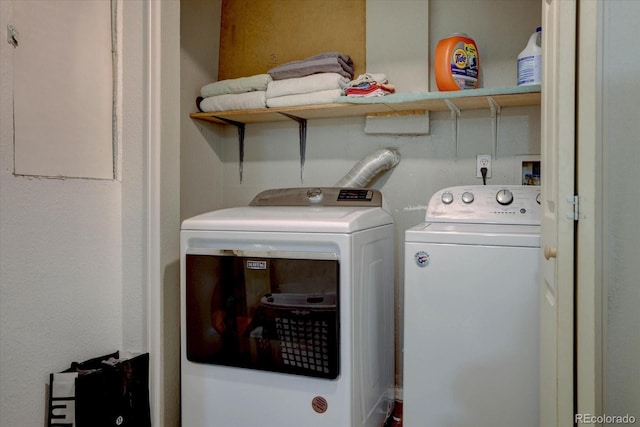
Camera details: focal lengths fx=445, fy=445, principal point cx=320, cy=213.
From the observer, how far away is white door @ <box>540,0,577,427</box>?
1.02 metres

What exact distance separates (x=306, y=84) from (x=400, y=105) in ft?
1.60

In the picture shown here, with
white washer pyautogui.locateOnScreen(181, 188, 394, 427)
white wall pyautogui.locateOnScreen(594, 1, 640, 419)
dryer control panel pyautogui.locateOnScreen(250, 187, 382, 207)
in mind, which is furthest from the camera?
dryer control panel pyautogui.locateOnScreen(250, 187, 382, 207)

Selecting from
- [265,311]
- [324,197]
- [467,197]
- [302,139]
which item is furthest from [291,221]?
[302,139]

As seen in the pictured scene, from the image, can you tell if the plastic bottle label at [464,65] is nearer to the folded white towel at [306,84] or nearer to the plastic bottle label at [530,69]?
the plastic bottle label at [530,69]

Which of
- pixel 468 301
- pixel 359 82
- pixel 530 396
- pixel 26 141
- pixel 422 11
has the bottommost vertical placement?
pixel 530 396

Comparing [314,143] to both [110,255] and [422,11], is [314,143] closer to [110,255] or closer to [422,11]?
[422,11]

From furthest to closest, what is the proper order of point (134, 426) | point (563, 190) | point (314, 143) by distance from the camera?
point (314, 143) → point (134, 426) → point (563, 190)

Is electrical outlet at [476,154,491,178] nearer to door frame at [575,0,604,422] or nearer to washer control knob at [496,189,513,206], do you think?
washer control knob at [496,189,513,206]

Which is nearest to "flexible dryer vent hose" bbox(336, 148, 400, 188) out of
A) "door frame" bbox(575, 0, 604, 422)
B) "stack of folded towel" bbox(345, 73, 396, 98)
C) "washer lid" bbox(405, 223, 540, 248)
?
"stack of folded towel" bbox(345, 73, 396, 98)

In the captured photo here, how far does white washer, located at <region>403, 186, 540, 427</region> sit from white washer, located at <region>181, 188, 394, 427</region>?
22 centimetres

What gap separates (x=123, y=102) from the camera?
187 centimetres

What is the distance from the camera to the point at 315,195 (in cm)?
219

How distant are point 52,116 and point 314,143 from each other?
135 centimetres

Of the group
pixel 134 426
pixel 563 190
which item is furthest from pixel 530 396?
pixel 134 426
